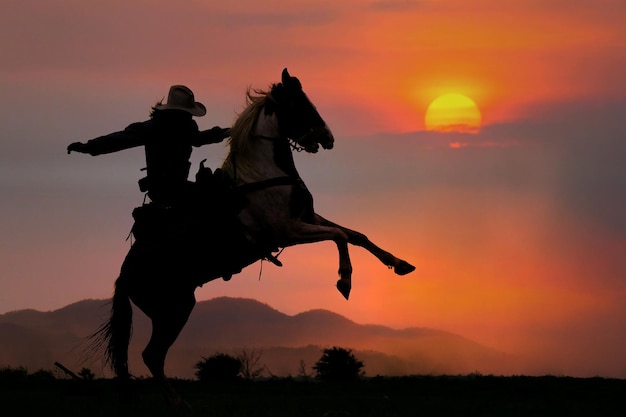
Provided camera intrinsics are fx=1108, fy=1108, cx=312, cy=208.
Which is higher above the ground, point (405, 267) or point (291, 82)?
point (291, 82)

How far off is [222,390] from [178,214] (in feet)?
11.9

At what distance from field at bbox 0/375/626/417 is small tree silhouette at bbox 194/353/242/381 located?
68 cm

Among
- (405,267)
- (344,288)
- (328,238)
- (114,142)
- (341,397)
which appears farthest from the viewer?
(341,397)

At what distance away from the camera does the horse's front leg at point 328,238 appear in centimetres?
1348

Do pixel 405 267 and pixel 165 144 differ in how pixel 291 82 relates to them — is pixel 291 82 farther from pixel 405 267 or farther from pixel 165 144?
pixel 405 267

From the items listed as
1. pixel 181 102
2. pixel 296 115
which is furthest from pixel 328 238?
pixel 181 102

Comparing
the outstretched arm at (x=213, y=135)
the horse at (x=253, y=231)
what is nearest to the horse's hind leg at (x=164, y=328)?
the horse at (x=253, y=231)

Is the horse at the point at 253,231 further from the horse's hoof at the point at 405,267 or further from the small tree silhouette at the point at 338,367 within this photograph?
the small tree silhouette at the point at 338,367

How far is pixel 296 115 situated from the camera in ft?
45.8

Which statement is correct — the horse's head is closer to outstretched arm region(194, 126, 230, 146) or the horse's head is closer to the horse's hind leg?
outstretched arm region(194, 126, 230, 146)

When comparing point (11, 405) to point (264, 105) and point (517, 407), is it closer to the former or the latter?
point (264, 105)

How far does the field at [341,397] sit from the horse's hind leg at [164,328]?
518mm

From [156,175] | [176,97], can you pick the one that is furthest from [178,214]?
[176,97]

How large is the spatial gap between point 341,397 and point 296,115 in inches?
156
